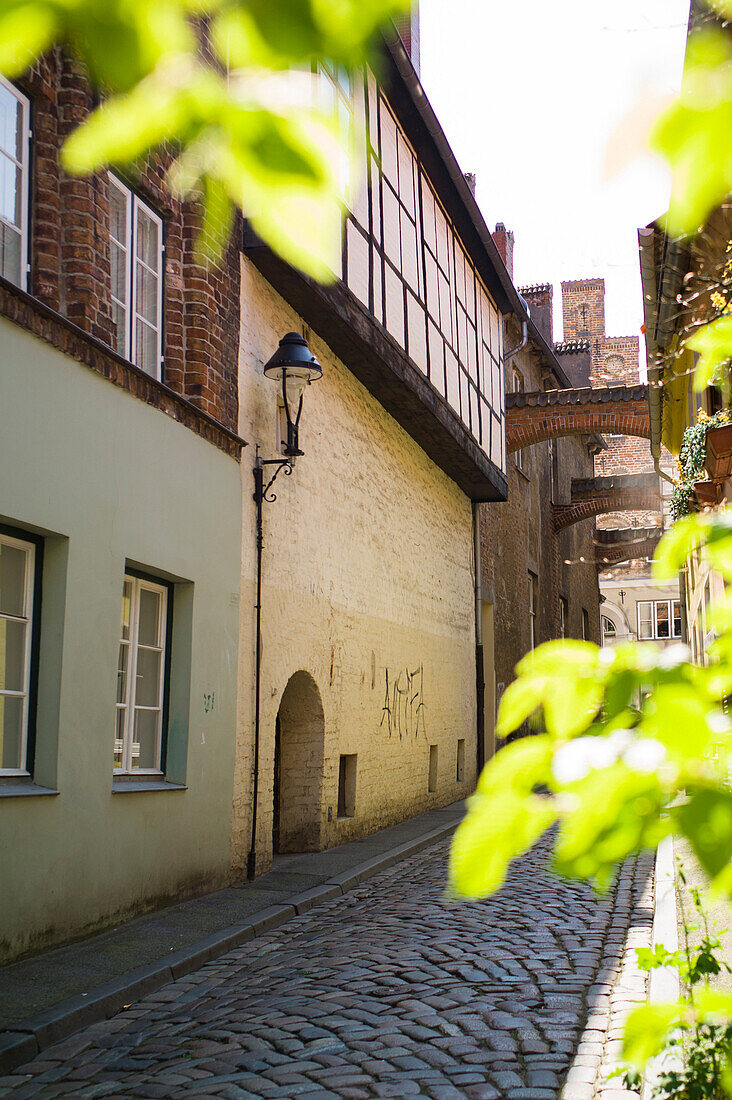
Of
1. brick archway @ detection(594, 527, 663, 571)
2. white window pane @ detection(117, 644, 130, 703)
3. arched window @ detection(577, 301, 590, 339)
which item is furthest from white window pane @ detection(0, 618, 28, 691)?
arched window @ detection(577, 301, 590, 339)

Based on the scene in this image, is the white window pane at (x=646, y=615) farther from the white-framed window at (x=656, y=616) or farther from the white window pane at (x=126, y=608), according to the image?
the white window pane at (x=126, y=608)

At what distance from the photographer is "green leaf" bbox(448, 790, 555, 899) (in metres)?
1.07

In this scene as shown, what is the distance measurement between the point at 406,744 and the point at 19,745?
8.15 metres

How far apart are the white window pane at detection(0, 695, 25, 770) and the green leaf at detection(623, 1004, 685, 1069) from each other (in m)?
5.34

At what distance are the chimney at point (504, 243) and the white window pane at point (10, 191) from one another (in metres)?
18.9

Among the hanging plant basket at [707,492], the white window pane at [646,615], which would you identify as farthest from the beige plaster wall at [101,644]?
the white window pane at [646,615]

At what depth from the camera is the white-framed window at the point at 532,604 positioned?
79.8 ft

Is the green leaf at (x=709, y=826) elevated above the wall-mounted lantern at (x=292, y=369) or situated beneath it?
situated beneath

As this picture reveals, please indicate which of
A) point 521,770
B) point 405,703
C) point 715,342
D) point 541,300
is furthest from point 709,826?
point 541,300

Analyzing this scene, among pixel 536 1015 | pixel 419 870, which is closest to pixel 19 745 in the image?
pixel 536 1015

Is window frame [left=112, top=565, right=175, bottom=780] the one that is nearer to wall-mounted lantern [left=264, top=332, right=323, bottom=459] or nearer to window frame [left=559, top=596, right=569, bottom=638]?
wall-mounted lantern [left=264, top=332, right=323, bottom=459]

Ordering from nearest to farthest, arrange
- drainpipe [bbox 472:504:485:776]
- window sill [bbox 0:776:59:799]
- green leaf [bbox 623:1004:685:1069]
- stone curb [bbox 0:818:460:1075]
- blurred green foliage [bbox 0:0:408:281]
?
blurred green foliage [bbox 0:0:408:281]
green leaf [bbox 623:1004:685:1069]
stone curb [bbox 0:818:460:1075]
window sill [bbox 0:776:59:799]
drainpipe [bbox 472:504:485:776]

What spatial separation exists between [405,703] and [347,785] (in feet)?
7.64

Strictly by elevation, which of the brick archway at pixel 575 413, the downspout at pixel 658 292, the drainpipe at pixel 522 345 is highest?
the drainpipe at pixel 522 345
